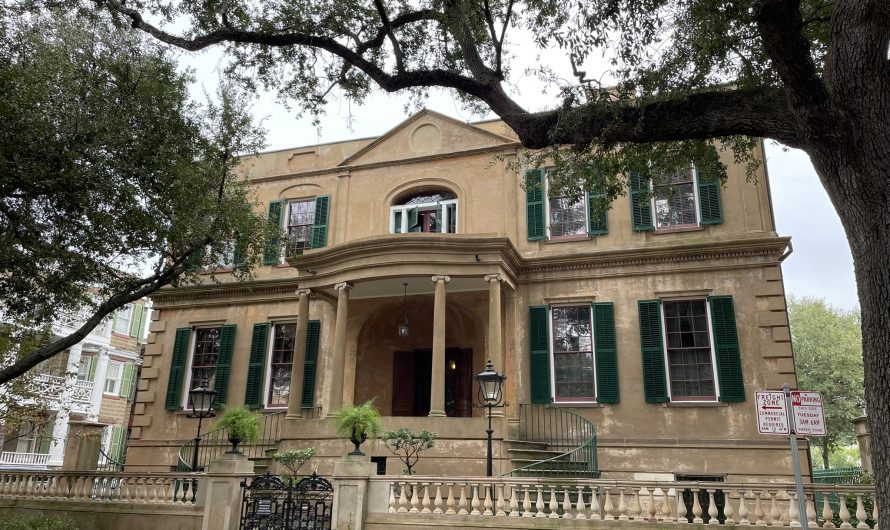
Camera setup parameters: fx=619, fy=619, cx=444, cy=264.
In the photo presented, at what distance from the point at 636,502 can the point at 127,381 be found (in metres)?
30.7

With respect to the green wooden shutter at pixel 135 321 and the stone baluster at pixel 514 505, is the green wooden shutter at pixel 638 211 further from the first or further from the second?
the green wooden shutter at pixel 135 321

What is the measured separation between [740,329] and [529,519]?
293 inches

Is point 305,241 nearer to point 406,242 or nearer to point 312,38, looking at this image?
point 406,242

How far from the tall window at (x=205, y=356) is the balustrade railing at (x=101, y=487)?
18.8 feet

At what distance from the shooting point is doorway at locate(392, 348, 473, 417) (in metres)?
16.3

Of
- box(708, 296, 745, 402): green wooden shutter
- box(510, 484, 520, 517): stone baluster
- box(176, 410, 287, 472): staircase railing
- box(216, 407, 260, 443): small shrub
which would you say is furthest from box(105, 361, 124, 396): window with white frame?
box(708, 296, 745, 402): green wooden shutter

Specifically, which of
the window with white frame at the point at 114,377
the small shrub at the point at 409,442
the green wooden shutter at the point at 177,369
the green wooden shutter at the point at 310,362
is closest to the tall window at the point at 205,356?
the green wooden shutter at the point at 177,369

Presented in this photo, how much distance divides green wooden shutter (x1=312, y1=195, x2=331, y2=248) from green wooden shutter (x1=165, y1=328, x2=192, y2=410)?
4649mm

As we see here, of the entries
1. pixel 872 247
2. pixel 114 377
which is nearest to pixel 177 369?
pixel 114 377

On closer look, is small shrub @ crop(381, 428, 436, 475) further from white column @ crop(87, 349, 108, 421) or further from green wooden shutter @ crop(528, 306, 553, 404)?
white column @ crop(87, 349, 108, 421)

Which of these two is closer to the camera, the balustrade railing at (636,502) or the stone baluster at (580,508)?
the balustrade railing at (636,502)

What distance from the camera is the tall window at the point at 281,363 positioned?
1664 centimetres

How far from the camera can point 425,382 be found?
17031 mm

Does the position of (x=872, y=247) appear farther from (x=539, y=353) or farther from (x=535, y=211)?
(x=535, y=211)
